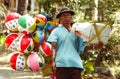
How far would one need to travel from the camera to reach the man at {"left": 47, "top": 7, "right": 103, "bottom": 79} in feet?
17.6

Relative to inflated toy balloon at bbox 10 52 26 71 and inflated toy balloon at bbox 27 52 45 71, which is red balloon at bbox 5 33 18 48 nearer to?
inflated toy balloon at bbox 10 52 26 71

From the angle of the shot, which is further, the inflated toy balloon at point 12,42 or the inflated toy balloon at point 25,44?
the inflated toy balloon at point 12,42

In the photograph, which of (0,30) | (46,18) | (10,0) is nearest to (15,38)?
(46,18)

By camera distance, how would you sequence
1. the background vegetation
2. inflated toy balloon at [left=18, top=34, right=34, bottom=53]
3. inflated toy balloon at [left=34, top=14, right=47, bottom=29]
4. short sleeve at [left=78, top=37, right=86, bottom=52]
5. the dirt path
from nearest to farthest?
1. short sleeve at [left=78, top=37, right=86, bottom=52]
2. inflated toy balloon at [left=18, top=34, right=34, bottom=53]
3. inflated toy balloon at [left=34, top=14, right=47, bottom=29]
4. the background vegetation
5. the dirt path

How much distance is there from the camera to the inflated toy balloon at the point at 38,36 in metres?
6.85

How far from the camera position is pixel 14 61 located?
6871 mm

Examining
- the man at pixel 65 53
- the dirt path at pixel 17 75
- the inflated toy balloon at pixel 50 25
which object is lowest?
the dirt path at pixel 17 75

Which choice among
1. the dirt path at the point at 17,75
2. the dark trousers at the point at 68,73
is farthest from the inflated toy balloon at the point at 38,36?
the dirt path at the point at 17,75

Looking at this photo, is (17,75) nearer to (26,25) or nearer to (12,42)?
(12,42)

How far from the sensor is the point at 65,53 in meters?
5.38

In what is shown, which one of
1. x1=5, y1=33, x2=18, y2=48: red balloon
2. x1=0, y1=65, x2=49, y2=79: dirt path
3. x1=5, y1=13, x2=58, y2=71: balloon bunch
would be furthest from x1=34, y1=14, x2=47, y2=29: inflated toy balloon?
A: x1=0, y1=65, x2=49, y2=79: dirt path

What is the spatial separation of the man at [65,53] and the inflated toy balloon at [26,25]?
55.6 inches

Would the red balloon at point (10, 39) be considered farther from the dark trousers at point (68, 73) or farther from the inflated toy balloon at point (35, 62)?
the dark trousers at point (68, 73)

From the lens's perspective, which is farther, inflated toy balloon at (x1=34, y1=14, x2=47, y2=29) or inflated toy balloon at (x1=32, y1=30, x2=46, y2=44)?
inflated toy balloon at (x1=34, y1=14, x2=47, y2=29)
